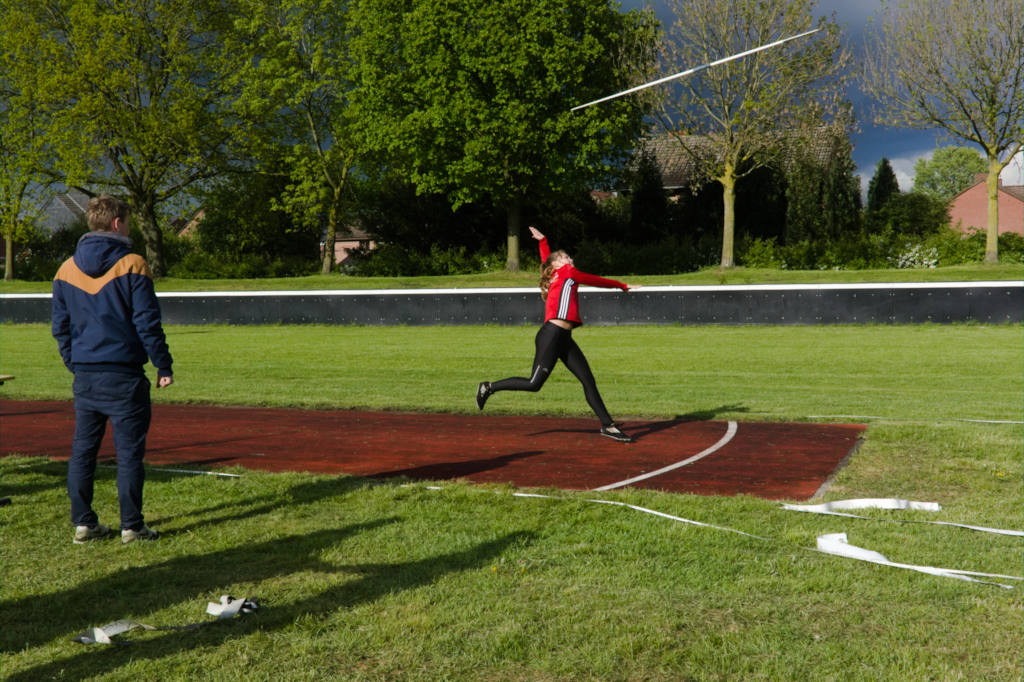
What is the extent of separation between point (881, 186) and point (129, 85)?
39.5 meters

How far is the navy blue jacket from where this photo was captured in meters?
5.58

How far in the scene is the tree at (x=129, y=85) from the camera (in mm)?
38969

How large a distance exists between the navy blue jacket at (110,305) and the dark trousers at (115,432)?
11 centimetres

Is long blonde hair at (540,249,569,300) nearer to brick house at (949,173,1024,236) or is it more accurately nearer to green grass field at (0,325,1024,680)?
green grass field at (0,325,1024,680)

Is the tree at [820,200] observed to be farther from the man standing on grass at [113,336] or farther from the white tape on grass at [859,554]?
the man standing on grass at [113,336]

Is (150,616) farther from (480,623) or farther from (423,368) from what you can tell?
(423,368)

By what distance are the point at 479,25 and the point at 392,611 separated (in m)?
36.3

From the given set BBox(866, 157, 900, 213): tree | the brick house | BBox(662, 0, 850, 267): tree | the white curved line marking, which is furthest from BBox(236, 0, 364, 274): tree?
the brick house

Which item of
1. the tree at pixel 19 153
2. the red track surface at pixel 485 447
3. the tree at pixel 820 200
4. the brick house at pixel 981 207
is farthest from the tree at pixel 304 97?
the brick house at pixel 981 207

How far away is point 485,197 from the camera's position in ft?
144

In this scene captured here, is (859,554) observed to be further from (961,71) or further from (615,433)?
(961,71)

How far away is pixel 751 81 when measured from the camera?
3534cm

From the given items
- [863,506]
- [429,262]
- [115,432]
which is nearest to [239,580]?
[115,432]

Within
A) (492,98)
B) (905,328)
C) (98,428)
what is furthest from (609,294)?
(98,428)
